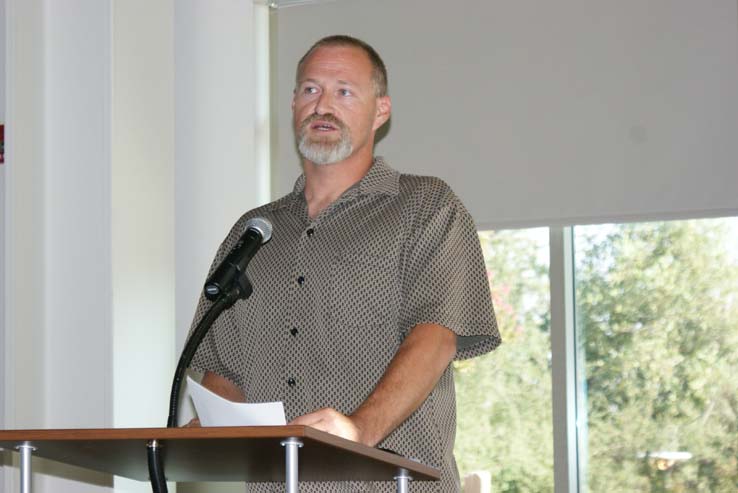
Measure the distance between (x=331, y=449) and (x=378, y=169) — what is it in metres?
1.14

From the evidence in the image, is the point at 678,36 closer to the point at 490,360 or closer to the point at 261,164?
the point at 490,360

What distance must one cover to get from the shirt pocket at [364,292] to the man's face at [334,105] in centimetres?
26

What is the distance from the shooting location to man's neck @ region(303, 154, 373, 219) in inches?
99.0

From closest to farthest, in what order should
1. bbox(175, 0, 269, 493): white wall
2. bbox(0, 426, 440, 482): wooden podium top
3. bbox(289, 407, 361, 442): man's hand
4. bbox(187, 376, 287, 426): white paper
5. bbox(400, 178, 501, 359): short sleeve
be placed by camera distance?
bbox(0, 426, 440, 482): wooden podium top < bbox(187, 376, 287, 426): white paper < bbox(289, 407, 361, 442): man's hand < bbox(400, 178, 501, 359): short sleeve < bbox(175, 0, 269, 493): white wall

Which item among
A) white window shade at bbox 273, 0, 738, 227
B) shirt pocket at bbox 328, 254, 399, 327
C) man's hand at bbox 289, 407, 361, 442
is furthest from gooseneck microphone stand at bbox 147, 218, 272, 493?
white window shade at bbox 273, 0, 738, 227

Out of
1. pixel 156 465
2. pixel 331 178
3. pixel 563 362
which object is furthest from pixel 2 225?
pixel 156 465

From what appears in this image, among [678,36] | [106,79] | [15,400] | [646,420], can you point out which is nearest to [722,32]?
[678,36]

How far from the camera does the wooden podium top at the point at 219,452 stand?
143 centimetres

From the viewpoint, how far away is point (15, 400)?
3.70 meters

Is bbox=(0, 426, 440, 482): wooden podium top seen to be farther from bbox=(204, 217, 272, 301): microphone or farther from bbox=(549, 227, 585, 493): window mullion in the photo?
bbox=(549, 227, 585, 493): window mullion

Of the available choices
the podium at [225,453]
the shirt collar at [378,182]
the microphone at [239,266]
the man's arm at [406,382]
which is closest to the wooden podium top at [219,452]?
the podium at [225,453]

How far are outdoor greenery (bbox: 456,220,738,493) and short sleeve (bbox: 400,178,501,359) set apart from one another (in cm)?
163

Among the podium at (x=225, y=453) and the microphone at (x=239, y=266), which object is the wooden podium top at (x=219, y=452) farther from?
the microphone at (x=239, y=266)

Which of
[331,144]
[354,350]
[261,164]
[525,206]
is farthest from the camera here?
[261,164]
